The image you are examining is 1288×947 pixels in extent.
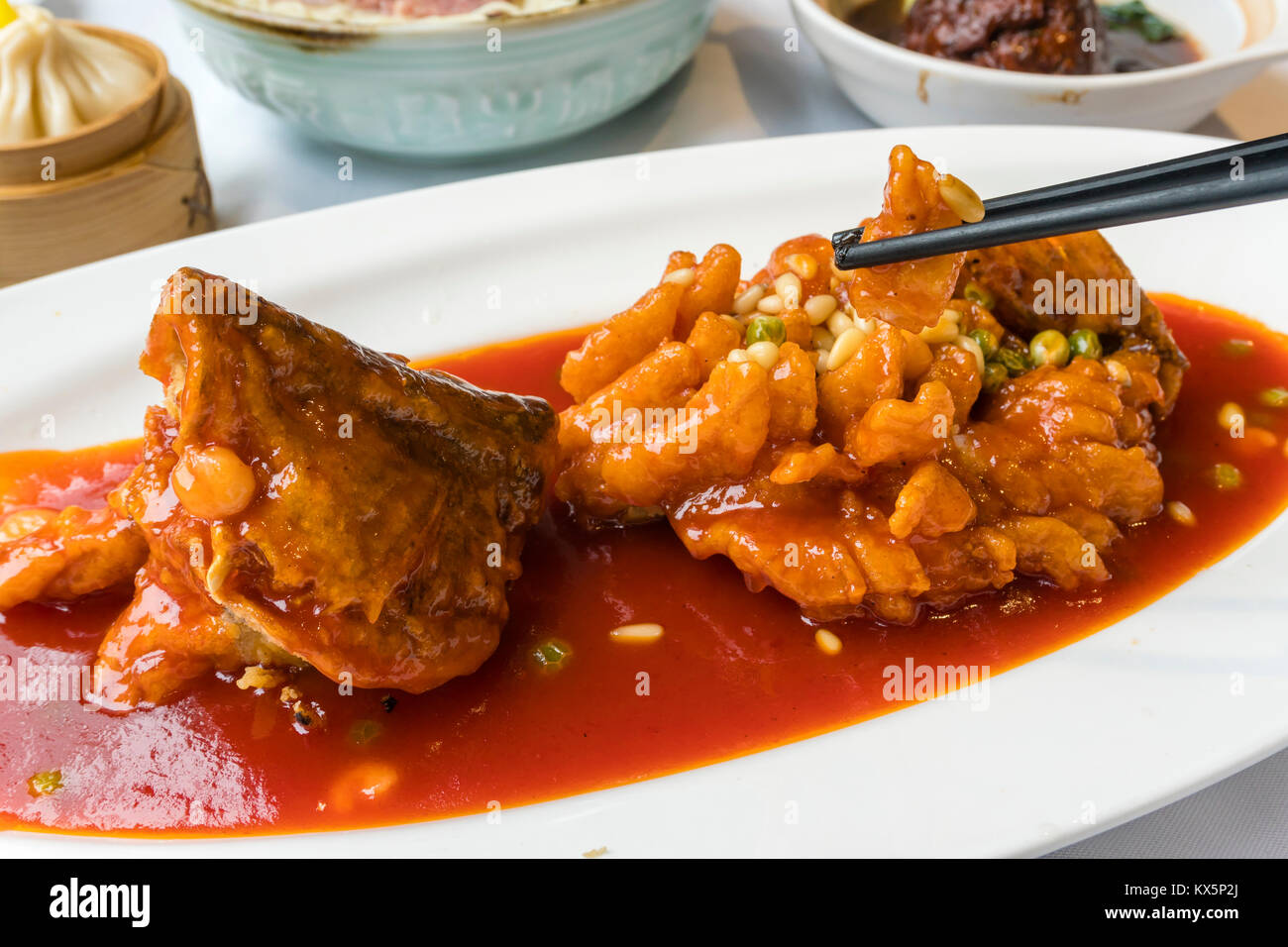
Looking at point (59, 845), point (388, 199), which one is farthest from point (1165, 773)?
point (388, 199)

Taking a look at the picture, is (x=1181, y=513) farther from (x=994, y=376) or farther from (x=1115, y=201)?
(x=1115, y=201)

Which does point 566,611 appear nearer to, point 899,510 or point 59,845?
point 899,510

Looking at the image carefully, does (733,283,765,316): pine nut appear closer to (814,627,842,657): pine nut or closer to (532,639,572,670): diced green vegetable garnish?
(814,627,842,657): pine nut

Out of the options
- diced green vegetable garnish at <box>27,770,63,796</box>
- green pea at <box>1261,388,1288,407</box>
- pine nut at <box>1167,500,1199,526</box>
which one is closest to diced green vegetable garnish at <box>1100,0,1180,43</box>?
green pea at <box>1261,388,1288,407</box>

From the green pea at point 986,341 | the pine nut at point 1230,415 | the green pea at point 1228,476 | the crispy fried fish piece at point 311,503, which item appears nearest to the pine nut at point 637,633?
the crispy fried fish piece at point 311,503

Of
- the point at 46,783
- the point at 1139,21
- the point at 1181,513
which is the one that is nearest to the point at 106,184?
the point at 46,783
